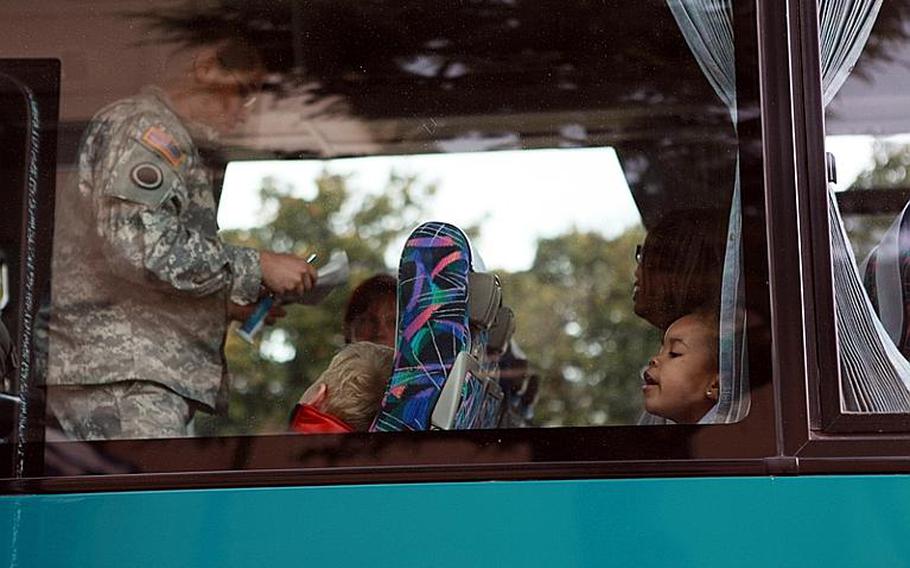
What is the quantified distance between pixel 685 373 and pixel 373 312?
0.69 m

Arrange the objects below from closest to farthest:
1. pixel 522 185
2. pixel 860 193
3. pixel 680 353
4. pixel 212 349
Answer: pixel 860 193, pixel 680 353, pixel 212 349, pixel 522 185

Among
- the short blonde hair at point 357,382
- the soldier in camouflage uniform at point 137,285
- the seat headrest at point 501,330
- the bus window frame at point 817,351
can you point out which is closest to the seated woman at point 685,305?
the bus window frame at point 817,351

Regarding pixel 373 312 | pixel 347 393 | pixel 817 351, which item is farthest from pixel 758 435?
pixel 373 312

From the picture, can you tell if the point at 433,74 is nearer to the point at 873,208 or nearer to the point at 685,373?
the point at 685,373

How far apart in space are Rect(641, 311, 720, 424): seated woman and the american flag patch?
37.1 inches

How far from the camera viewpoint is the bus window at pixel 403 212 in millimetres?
2396

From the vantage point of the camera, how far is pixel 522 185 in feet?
9.97

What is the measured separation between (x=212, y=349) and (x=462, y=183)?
0.64 metres

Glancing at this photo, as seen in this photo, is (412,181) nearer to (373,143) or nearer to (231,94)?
(373,143)

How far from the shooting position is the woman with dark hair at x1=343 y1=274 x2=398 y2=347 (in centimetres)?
258

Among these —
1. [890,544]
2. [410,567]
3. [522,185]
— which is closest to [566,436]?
[410,567]

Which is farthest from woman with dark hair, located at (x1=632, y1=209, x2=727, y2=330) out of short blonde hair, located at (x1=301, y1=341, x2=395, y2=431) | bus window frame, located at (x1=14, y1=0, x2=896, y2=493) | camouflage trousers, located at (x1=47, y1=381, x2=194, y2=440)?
camouflage trousers, located at (x1=47, y1=381, x2=194, y2=440)

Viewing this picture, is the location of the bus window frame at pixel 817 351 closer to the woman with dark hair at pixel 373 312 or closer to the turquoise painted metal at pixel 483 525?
the turquoise painted metal at pixel 483 525

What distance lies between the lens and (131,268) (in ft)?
8.12
